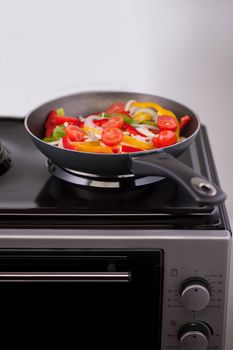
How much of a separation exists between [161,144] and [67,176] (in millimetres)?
197

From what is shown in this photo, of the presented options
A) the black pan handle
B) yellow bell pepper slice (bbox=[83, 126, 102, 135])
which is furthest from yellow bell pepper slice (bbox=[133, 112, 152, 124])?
the black pan handle

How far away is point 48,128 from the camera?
1294 mm

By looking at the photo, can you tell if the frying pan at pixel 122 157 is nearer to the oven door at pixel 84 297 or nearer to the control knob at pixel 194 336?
the oven door at pixel 84 297

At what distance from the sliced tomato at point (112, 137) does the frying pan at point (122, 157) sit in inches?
2.6

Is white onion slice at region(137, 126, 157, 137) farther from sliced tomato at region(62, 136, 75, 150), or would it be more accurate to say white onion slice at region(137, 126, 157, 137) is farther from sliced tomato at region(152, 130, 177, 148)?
sliced tomato at region(62, 136, 75, 150)

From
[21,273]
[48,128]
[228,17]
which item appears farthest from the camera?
[228,17]

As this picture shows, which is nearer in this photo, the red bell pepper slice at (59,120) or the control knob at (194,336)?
the control knob at (194,336)

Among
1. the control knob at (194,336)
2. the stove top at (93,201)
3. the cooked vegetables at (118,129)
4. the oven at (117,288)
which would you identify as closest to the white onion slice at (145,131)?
the cooked vegetables at (118,129)

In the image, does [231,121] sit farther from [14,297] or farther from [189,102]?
[14,297]

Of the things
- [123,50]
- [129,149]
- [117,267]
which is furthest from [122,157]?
[123,50]

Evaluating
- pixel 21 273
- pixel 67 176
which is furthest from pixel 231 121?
pixel 21 273

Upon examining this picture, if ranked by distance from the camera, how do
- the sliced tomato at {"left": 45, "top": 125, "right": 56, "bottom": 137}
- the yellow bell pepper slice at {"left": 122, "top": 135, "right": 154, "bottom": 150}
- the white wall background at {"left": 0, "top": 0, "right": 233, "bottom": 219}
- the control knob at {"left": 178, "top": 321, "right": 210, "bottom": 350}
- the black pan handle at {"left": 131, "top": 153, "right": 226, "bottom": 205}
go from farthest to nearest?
the white wall background at {"left": 0, "top": 0, "right": 233, "bottom": 219} < the sliced tomato at {"left": 45, "top": 125, "right": 56, "bottom": 137} < the yellow bell pepper slice at {"left": 122, "top": 135, "right": 154, "bottom": 150} < the control knob at {"left": 178, "top": 321, "right": 210, "bottom": 350} < the black pan handle at {"left": 131, "top": 153, "right": 226, "bottom": 205}

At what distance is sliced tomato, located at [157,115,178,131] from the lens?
1.24 m

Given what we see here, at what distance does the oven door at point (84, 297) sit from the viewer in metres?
1.05
